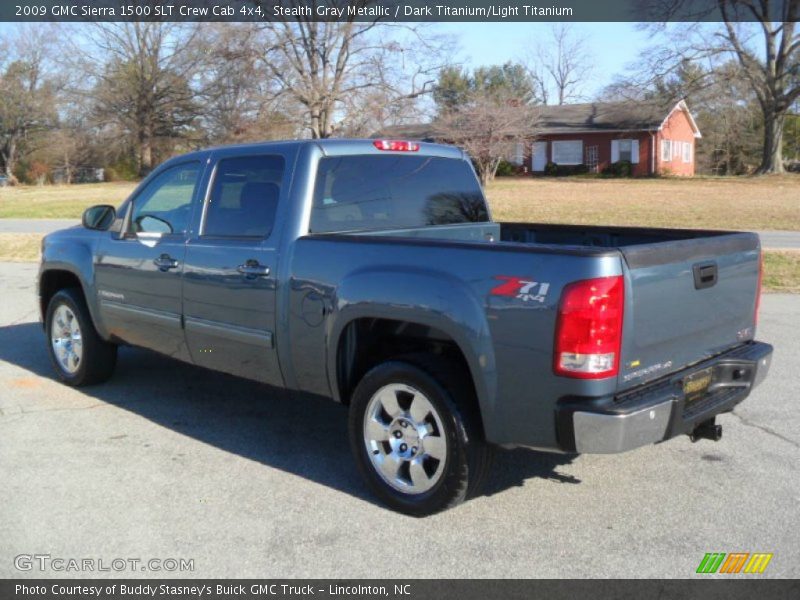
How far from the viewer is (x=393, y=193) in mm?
5551

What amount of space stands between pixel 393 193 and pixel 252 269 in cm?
106

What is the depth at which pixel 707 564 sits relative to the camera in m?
3.87

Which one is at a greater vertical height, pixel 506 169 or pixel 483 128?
pixel 483 128

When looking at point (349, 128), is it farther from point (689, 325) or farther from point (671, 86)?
point (689, 325)

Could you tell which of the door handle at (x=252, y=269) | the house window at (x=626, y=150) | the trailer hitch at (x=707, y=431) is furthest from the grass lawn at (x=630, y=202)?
the door handle at (x=252, y=269)

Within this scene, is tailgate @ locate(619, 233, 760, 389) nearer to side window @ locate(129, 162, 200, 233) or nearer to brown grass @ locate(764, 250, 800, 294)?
side window @ locate(129, 162, 200, 233)

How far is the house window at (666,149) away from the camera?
178ft

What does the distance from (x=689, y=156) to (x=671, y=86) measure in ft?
34.6

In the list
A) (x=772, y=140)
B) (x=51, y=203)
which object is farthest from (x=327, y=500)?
(x=772, y=140)

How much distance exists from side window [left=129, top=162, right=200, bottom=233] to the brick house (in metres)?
45.7

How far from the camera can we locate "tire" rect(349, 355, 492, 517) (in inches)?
166

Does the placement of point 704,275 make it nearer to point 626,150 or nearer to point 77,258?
point 77,258

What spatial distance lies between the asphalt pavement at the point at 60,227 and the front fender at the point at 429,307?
12.9 m


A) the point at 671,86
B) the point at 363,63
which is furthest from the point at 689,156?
the point at 363,63
